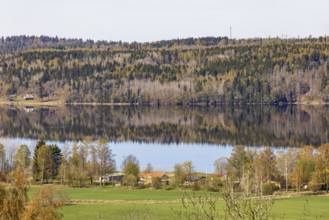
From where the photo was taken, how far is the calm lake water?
7594cm

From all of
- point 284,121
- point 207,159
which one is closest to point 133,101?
point 284,121

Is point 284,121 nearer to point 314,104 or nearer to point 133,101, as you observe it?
point 314,104

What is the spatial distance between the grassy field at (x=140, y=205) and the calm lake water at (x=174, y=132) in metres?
16.3

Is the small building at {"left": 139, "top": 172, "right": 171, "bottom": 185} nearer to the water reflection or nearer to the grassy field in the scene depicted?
the grassy field

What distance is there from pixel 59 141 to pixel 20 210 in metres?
65.9

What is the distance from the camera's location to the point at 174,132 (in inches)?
4023

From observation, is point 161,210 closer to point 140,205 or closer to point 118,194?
point 140,205

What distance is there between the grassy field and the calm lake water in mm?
16316

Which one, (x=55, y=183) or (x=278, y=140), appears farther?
(x=278, y=140)

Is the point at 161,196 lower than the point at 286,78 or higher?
lower

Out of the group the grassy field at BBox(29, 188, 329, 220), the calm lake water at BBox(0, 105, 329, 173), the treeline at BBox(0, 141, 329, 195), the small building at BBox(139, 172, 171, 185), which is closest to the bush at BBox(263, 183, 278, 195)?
the treeline at BBox(0, 141, 329, 195)

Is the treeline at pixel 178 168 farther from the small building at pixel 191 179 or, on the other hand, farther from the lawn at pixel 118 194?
the lawn at pixel 118 194

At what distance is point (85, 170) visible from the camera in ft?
185

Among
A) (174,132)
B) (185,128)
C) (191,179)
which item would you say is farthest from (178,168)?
(185,128)
